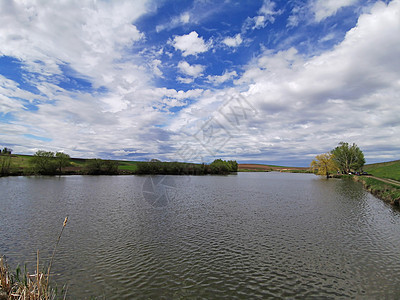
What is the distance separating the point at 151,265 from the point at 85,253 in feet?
12.7

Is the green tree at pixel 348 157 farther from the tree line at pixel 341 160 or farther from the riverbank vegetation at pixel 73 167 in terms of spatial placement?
the riverbank vegetation at pixel 73 167

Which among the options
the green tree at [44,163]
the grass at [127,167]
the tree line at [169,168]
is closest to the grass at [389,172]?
the tree line at [169,168]

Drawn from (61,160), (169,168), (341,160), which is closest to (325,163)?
(341,160)

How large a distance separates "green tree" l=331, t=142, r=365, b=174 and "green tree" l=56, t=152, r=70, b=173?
110 m

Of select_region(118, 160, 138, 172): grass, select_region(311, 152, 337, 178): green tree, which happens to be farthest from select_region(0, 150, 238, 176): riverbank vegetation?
select_region(311, 152, 337, 178): green tree

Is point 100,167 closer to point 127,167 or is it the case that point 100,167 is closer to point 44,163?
point 44,163

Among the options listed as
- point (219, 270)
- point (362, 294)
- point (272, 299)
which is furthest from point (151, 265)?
point (362, 294)

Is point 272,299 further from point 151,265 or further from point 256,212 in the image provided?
point 256,212

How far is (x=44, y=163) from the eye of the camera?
78.7m

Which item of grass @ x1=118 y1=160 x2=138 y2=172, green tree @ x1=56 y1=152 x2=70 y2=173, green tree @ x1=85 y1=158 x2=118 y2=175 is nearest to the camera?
green tree @ x1=56 y1=152 x2=70 y2=173

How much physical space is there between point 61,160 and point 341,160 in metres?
116

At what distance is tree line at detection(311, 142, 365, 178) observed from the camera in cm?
8700

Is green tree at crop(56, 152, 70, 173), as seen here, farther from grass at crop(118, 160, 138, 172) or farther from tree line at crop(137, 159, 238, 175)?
tree line at crop(137, 159, 238, 175)

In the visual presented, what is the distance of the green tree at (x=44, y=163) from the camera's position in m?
76.8
